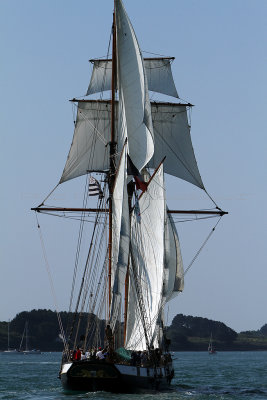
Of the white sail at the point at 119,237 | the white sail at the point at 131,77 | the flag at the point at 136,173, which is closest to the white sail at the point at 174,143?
the flag at the point at 136,173

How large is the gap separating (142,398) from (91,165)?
25.7 meters

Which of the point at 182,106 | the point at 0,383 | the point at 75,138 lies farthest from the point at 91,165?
the point at 0,383

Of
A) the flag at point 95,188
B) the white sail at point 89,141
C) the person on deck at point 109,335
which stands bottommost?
the person on deck at point 109,335

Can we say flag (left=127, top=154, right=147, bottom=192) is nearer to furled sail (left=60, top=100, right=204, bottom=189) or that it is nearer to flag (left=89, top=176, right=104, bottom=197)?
flag (left=89, top=176, right=104, bottom=197)

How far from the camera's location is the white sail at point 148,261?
56.1 metres

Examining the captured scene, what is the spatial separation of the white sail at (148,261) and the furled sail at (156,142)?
9.30 m

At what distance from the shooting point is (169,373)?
207ft

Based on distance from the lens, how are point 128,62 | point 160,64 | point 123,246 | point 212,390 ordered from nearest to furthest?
point 123,246 < point 128,62 < point 212,390 < point 160,64

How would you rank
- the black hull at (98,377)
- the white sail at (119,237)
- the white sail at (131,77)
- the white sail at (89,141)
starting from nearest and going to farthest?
1. the black hull at (98,377)
2. the white sail at (119,237)
3. the white sail at (131,77)
4. the white sail at (89,141)

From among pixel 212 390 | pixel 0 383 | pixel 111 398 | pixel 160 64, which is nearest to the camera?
pixel 111 398

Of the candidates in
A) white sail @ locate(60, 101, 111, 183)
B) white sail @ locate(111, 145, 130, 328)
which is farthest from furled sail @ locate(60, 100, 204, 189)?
white sail @ locate(111, 145, 130, 328)

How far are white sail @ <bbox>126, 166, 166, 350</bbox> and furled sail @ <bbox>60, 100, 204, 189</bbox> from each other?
30.5 ft

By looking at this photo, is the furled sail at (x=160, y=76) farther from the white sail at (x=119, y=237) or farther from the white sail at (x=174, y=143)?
the white sail at (x=119, y=237)

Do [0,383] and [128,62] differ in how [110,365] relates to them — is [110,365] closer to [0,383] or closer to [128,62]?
[128,62]
